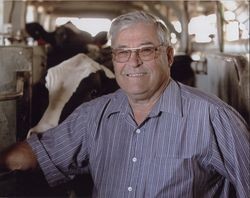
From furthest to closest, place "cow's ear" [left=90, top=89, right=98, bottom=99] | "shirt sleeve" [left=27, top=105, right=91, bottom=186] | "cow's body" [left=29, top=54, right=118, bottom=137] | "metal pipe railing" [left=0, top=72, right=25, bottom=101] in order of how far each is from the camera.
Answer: "cow's ear" [left=90, top=89, right=98, bottom=99]
"cow's body" [left=29, top=54, right=118, bottom=137]
"shirt sleeve" [left=27, top=105, right=91, bottom=186]
"metal pipe railing" [left=0, top=72, right=25, bottom=101]

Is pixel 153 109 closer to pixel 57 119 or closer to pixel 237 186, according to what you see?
pixel 237 186

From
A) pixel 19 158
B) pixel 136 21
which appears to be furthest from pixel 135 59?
pixel 19 158

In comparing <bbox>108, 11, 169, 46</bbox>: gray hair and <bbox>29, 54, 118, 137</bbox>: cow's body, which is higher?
<bbox>108, 11, 169, 46</bbox>: gray hair

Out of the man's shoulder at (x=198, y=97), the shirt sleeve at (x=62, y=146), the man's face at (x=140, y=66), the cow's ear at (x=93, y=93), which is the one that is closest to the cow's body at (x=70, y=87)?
the cow's ear at (x=93, y=93)

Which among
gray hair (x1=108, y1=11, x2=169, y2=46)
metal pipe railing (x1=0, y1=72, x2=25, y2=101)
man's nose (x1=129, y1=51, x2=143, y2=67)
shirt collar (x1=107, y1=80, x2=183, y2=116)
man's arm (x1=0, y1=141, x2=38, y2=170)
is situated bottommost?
man's arm (x1=0, y1=141, x2=38, y2=170)

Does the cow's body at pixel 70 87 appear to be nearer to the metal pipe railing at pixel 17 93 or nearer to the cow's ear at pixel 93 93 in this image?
the cow's ear at pixel 93 93

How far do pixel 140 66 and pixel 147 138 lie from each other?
0.27 m

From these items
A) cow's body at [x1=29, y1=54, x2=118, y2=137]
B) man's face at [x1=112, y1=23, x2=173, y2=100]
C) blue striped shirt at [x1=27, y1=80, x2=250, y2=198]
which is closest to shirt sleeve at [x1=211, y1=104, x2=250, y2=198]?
blue striped shirt at [x1=27, y1=80, x2=250, y2=198]

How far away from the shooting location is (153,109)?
5.74ft

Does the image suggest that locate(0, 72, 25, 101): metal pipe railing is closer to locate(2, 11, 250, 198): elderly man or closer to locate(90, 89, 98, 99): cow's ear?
locate(2, 11, 250, 198): elderly man

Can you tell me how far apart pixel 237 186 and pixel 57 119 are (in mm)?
923

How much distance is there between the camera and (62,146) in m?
1.91

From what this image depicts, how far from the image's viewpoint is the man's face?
1.76 meters

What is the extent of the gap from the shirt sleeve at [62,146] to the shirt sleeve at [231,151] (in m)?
0.52
